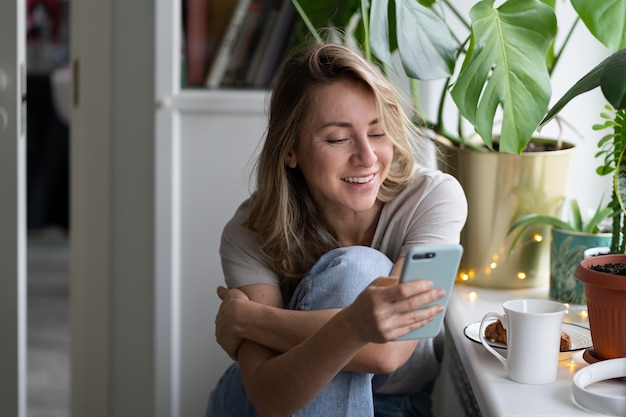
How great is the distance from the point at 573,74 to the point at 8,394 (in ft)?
4.44

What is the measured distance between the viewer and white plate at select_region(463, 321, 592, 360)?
4.28 feet

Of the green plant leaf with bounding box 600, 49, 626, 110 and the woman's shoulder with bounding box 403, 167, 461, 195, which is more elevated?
the green plant leaf with bounding box 600, 49, 626, 110

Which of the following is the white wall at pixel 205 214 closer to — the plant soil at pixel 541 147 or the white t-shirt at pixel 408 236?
the white t-shirt at pixel 408 236

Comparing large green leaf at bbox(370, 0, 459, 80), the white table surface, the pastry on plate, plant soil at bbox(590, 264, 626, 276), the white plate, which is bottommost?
the white table surface

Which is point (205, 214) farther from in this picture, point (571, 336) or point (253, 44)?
point (571, 336)

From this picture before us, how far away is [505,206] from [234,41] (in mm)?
743

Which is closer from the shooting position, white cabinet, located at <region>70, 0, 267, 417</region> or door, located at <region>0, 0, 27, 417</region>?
door, located at <region>0, 0, 27, 417</region>

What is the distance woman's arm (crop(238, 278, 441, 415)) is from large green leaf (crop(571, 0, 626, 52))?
499mm

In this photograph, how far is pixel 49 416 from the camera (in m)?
2.65

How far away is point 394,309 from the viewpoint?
3.71 feet

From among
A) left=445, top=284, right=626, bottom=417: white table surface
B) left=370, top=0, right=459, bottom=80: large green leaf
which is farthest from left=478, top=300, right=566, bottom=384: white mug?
left=370, top=0, right=459, bottom=80: large green leaf

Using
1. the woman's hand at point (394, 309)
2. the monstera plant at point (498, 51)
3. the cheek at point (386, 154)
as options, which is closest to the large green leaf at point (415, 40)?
the monstera plant at point (498, 51)

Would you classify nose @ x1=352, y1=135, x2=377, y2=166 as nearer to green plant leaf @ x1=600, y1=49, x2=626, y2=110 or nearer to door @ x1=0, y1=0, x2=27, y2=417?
green plant leaf @ x1=600, y1=49, x2=626, y2=110

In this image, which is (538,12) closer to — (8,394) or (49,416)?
(8,394)
